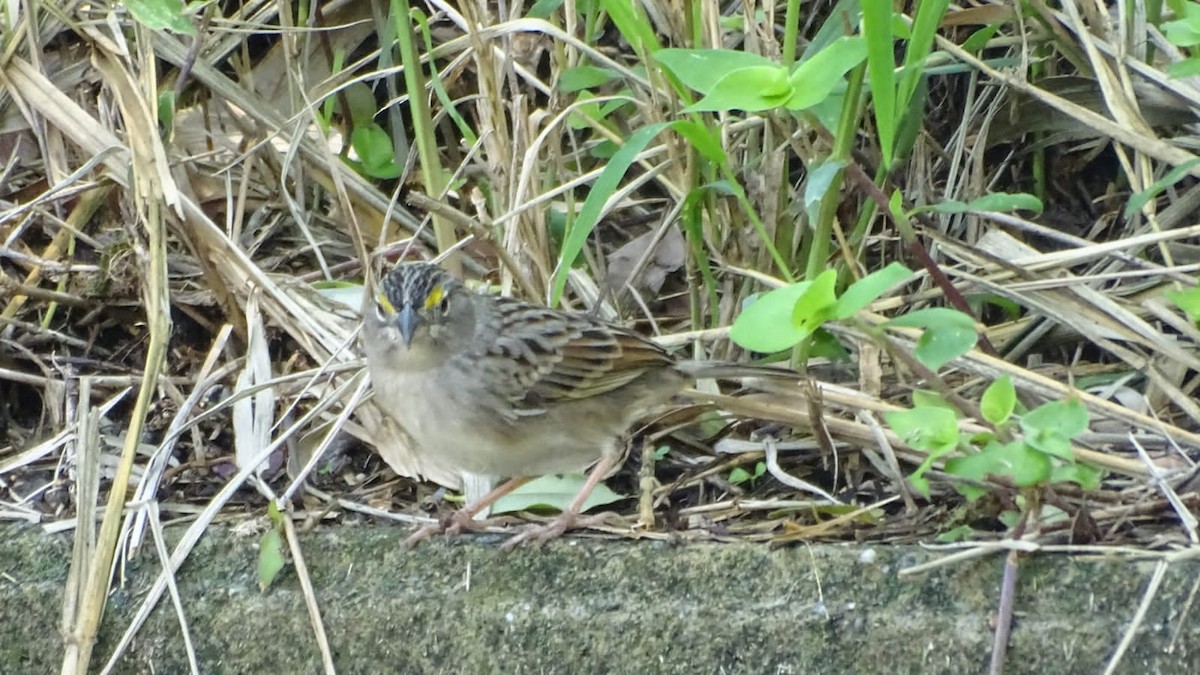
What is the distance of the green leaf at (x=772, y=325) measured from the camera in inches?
92.7

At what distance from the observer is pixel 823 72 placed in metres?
2.57

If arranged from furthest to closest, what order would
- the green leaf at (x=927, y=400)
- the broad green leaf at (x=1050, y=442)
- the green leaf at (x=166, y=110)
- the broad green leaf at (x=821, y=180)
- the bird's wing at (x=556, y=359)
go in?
1. the green leaf at (x=166, y=110)
2. the bird's wing at (x=556, y=359)
3. the broad green leaf at (x=821, y=180)
4. the green leaf at (x=927, y=400)
5. the broad green leaf at (x=1050, y=442)

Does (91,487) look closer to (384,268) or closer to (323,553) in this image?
(323,553)

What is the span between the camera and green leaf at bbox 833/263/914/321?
2271 millimetres

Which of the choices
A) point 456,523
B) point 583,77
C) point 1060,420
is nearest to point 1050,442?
point 1060,420

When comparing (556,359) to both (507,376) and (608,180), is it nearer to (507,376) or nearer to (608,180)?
(507,376)

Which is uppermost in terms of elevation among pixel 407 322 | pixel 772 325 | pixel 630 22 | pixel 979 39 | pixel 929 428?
pixel 630 22

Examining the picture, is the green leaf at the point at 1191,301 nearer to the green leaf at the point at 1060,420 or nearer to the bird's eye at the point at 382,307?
the green leaf at the point at 1060,420

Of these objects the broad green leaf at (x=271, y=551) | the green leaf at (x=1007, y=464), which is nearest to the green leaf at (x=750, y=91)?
the green leaf at (x=1007, y=464)

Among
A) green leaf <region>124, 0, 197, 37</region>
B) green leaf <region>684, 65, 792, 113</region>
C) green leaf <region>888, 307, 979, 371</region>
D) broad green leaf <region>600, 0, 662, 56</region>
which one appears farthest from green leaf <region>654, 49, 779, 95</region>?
green leaf <region>124, 0, 197, 37</region>

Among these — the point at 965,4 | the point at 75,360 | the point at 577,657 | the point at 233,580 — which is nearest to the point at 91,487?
the point at 233,580

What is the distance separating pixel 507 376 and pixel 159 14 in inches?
44.5

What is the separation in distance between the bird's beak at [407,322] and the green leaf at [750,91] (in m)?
0.92

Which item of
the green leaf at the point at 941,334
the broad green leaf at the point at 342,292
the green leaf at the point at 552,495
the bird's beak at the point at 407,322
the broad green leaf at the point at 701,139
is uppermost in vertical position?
the broad green leaf at the point at 701,139
